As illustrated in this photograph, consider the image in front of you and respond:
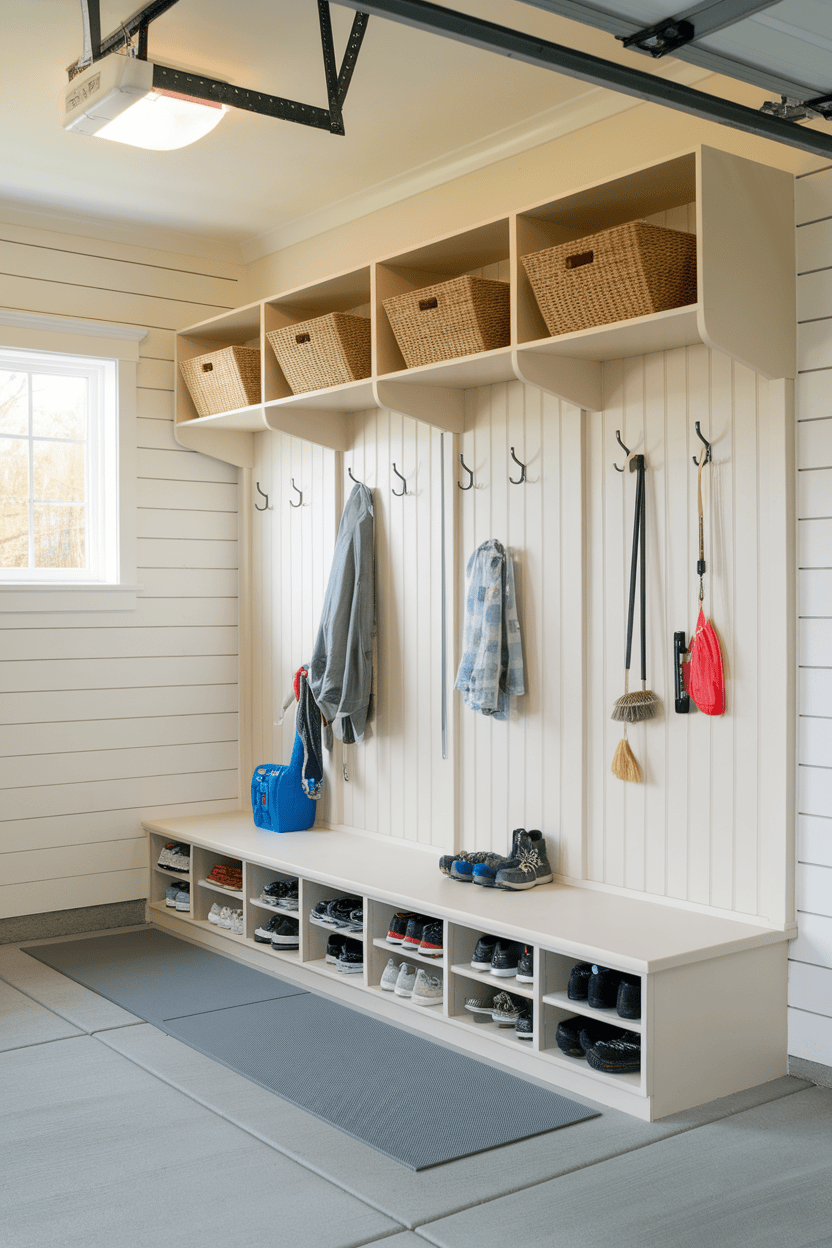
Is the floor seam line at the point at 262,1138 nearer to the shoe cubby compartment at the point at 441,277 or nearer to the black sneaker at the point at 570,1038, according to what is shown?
the black sneaker at the point at 570,1038

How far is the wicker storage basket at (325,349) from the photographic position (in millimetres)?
4086

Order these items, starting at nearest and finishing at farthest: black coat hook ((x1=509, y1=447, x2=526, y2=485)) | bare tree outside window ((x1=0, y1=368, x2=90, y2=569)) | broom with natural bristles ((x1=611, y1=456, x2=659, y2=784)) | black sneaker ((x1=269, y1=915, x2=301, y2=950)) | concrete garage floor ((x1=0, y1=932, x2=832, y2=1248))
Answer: concrete garage floor ((x1=0, y1=932, x2=832, y2=1248)), broom with natural bristles ((x1=611, y1=456, x2=659, y2=784)), black coat hook ((x1=509, y1=447, x2=526, y2=485)), black sneaker ((x1=269, y1=915, x2=301, y2=950)), bare tree outside window ((x1=0, y1=368, x2=90, y2=569))

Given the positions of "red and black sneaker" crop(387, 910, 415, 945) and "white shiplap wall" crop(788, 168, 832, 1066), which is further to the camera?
"red and black sneaker" crop(387, 910, 415, 945)

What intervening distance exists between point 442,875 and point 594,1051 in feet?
3.23

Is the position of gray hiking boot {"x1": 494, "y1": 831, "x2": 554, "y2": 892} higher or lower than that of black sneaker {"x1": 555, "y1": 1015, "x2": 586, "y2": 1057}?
higher

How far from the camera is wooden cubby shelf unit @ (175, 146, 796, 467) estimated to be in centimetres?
295

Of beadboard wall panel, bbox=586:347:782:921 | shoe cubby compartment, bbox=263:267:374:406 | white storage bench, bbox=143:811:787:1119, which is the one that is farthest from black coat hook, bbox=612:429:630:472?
white storage bench, bbox=143:811:787:1119

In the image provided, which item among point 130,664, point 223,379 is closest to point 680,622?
point 223,379

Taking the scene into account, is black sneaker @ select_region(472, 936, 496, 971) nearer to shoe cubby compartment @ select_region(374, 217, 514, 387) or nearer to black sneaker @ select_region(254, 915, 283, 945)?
black sneaker @ select_region(254, 915, 283, 945)

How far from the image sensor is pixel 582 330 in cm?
324

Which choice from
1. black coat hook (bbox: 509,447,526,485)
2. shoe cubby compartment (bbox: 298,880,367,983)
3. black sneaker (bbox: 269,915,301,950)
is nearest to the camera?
black coat hook (bbox: 509,447,526,485)

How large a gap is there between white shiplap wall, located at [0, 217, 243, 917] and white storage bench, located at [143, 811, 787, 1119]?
3.24 ft

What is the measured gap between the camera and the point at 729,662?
326 centimetres

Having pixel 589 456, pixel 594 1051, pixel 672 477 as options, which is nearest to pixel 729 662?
pixel 672 477
